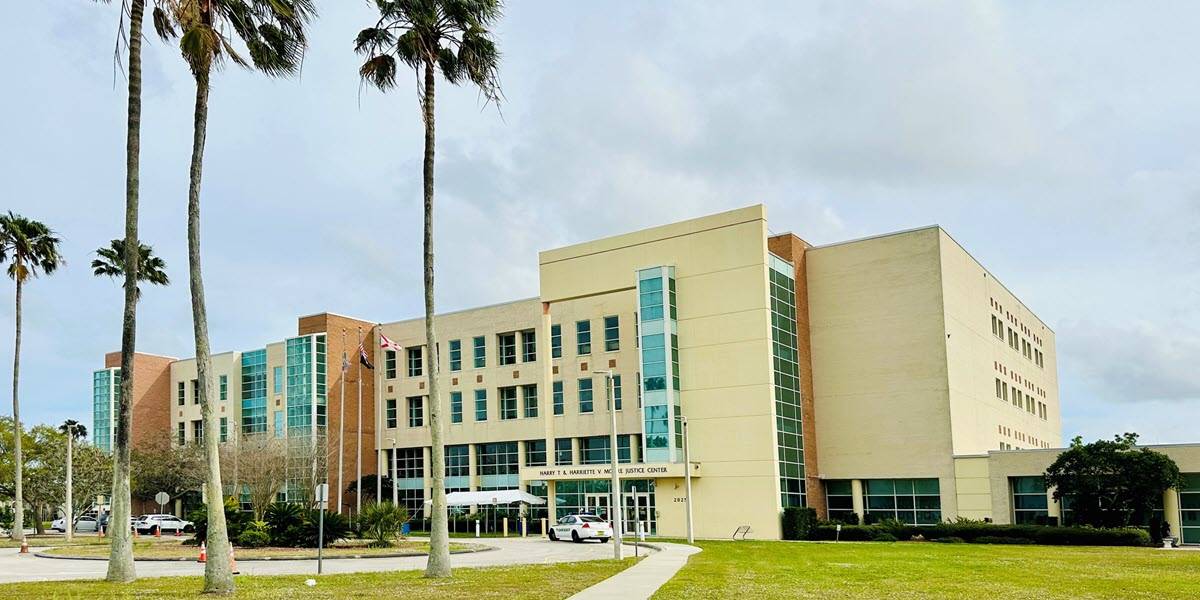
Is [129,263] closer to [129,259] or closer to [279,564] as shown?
[129,259]

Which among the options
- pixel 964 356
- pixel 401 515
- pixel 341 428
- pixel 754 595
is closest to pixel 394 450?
pixel 341 428

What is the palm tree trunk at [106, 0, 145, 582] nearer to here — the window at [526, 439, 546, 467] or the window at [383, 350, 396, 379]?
the window at [526, 439, 546, 467]

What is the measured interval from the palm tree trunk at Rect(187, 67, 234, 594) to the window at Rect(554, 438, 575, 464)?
146ft

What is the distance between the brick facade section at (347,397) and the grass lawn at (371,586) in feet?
166

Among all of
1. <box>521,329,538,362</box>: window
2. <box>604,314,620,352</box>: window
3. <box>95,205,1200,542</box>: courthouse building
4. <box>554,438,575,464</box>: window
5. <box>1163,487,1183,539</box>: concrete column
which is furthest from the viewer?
<box>521,329,538,362</box>: window

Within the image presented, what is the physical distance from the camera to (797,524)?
5544 centimetres

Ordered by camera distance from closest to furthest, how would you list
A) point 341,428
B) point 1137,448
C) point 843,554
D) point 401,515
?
point 843,554 → point 401,515 → point 1137,448 → point 341,428

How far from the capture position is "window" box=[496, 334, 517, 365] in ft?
236

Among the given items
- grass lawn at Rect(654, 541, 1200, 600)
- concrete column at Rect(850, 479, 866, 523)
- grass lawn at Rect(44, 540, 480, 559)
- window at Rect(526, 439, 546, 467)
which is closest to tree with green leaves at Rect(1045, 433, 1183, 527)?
grass lawn at Rect(654, 541, 1200, 600)

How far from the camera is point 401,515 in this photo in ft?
145

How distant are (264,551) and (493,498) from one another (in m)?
25.3

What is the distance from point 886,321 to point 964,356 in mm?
5154

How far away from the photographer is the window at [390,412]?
257ft

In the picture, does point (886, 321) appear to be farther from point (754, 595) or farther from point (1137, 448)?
point (754, 595)
